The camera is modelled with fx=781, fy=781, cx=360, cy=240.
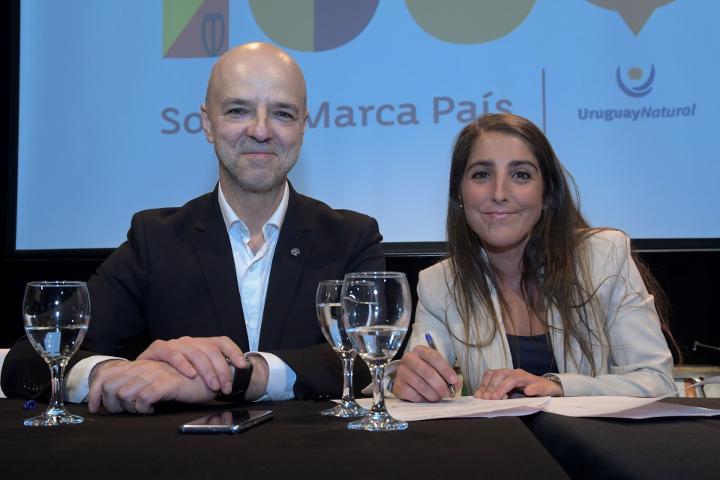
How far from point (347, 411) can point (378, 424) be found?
172 millimetres

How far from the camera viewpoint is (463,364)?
7.02ft

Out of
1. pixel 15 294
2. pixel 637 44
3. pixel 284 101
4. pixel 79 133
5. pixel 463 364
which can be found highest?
pixel 637 44

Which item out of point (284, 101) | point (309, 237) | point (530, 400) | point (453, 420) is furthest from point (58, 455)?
point (284, 101)

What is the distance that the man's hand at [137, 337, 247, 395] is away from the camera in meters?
1.28

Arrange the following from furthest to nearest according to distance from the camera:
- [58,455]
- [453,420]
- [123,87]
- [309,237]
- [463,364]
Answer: [123,87]
[463,364]
[309,237]
[453,420]
[58,455]

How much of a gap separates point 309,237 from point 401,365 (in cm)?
55

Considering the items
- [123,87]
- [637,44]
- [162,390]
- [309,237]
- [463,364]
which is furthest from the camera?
[123,87]

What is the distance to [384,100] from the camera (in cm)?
338

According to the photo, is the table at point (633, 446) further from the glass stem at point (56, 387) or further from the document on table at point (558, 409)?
the glass stem at point (56, 387)

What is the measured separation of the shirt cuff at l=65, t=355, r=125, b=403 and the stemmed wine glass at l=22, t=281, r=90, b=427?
219mm

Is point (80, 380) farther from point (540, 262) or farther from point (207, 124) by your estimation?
point (540, 262)

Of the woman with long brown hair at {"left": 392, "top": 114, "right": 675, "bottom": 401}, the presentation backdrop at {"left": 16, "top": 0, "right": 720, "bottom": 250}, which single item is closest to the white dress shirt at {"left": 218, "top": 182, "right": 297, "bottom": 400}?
the woman with long brown hair at {"left": 392, "top": 114, "right": 675, "bottom": 401}

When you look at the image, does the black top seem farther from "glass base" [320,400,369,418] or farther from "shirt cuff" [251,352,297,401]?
"glass base" [320,400,369,418]

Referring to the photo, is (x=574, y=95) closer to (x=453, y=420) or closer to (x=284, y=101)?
(x=284, y=101)
